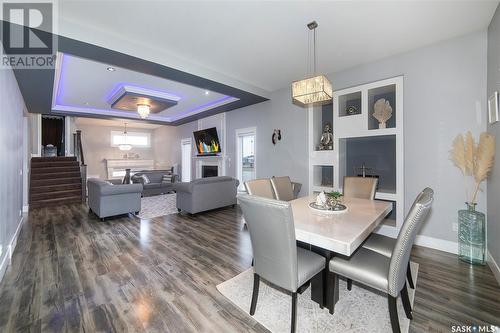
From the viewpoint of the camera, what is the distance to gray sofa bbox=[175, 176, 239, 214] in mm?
4469

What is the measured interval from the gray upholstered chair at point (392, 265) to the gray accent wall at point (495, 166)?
4.87 ft

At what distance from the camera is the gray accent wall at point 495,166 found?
7.14 feet

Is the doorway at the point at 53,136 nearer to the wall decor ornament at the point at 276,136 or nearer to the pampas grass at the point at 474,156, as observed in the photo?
the wall decor ornament at the point at 276,136

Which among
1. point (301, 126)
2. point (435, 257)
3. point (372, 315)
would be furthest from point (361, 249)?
point (301, 126)

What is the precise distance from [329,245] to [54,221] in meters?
5.50

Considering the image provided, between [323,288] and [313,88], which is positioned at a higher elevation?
[313,88]

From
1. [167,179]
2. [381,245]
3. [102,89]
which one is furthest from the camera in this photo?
[167,179]

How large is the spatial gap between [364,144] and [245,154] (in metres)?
3.12

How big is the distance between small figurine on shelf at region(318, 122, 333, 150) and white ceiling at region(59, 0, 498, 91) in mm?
1313

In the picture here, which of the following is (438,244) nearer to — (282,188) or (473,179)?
(473,179)

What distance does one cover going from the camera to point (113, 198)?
14.0 feet

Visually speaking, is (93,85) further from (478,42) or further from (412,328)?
(478,42)

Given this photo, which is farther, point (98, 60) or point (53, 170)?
point (53, 170)

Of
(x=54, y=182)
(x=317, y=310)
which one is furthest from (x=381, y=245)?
(x=54, y=182)
